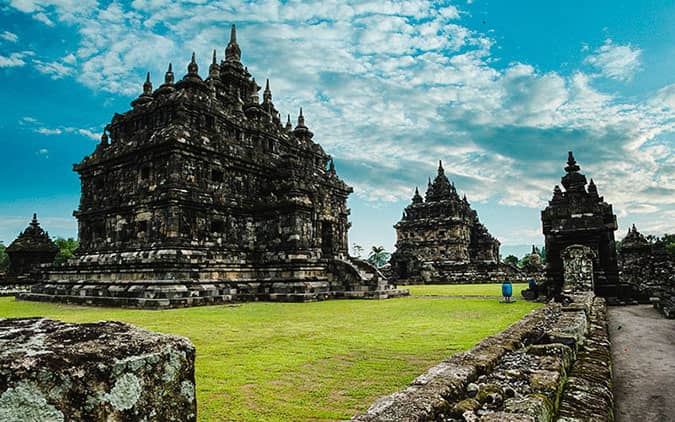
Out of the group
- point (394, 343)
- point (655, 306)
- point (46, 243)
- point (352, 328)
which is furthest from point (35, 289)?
point (655, 306)

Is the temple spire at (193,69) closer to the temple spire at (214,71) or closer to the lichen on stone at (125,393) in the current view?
the temple spire at (214,71)

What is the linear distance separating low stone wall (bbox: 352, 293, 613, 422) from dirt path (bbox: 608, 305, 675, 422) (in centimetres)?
32

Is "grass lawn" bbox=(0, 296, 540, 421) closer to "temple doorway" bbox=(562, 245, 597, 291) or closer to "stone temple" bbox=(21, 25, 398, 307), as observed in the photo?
"temple doorway" bbox=(562, 245, 597, 291)

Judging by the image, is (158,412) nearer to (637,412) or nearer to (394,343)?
(637,412)

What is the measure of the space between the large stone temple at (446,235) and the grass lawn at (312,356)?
3008cm

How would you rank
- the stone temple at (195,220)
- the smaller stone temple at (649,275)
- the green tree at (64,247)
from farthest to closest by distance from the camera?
the green tree at (64,247) < the stone temple at (195,220) < the smaller stone temple at (649,275)

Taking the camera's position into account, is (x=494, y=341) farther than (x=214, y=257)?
No

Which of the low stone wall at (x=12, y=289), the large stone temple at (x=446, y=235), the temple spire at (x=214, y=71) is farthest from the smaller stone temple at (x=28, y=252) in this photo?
the large stone temple at (x=446, y=235)

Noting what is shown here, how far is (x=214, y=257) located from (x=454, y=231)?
34321 millimetres

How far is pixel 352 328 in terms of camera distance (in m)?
9.42

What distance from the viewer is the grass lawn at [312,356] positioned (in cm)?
435

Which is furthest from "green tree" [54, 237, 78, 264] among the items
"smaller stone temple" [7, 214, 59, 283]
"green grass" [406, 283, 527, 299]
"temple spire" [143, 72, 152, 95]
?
"green grass" [406, 283, 527, 299]

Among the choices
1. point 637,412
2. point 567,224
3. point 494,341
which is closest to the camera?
point 637,412

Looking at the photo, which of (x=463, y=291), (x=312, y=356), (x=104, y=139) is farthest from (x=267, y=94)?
(x=312, y=356)
